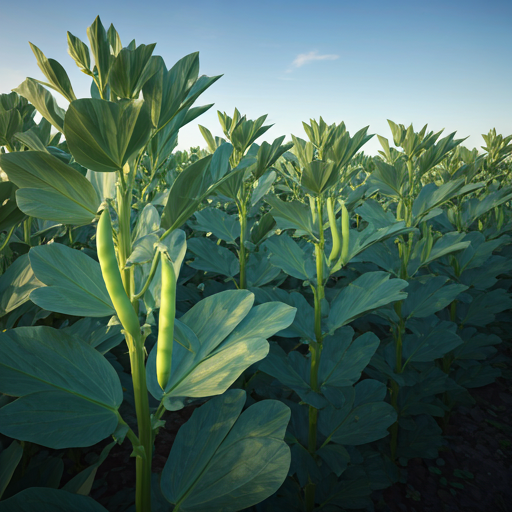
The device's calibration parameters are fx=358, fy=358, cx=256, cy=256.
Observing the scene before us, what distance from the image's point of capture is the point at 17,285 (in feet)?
3.45

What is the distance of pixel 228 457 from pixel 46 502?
0.39 m

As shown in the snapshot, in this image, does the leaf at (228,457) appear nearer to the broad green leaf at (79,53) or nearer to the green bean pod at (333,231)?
the green bean pod at (333,231)

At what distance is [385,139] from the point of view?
8.84ft

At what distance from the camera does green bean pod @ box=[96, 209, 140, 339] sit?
0.66 meters

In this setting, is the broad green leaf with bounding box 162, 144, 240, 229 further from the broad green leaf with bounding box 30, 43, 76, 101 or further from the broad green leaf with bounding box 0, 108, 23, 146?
the broad green leaf with bounding box 0, 108, 23, 146

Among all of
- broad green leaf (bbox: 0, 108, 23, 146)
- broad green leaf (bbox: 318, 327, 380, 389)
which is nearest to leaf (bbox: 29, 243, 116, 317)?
broad green leaf (bbox: 0, 108, 23, 146)

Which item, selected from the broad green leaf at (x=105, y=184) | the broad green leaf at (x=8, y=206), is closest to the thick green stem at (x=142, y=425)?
the broad green leaf at (x=105, y=184)

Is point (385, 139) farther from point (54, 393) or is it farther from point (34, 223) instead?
point (54, 393)

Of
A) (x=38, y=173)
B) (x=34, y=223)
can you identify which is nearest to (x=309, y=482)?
(x=38, y=173)

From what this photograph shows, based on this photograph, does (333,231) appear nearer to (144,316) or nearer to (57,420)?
(144,316)

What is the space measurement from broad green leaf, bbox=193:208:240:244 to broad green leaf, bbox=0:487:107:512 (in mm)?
1480

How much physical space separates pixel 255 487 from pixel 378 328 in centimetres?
241

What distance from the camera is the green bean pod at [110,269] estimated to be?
0.66m

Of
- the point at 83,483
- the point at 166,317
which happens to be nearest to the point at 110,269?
the point at 166,317
